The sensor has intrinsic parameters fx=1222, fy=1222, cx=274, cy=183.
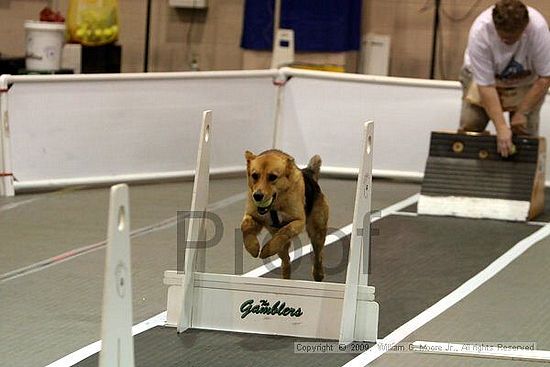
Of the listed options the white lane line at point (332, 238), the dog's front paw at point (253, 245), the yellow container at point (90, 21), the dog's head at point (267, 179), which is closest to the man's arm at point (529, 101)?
the white lane line at point (332, 238)

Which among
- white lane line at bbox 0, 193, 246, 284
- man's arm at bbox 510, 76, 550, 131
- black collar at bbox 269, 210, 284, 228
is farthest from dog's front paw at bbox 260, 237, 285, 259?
man's arm at bbox 510, 76, 550, 131

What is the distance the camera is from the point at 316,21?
1215 centimetres

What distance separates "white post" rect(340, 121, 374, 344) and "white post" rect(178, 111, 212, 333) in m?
0.67

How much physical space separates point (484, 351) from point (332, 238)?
8.01 ft

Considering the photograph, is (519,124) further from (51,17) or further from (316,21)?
(51,17)

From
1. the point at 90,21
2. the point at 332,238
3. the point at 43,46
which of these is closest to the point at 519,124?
the point at 332,238

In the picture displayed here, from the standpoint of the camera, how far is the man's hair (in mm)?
7504

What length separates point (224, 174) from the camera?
9508mm

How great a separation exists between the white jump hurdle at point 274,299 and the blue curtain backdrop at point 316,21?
702cm

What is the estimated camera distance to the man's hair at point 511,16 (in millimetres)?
7504

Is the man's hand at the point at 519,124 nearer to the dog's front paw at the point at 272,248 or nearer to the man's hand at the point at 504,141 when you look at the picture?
the man's hand at the point at 504,141

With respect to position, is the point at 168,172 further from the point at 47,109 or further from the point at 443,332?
the point at 443,332

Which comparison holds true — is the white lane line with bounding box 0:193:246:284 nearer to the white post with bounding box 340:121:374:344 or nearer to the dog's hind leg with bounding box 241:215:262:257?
the dog's hind leg with bounding box 241:215:262:257

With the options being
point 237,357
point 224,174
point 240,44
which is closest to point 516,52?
point 224,174
